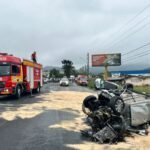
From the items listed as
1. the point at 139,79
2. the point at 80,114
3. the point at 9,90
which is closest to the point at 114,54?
the point at 139,79

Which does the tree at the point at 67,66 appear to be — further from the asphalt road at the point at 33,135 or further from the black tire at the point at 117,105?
the black tire at the point at 117,105

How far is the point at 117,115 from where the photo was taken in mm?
12102

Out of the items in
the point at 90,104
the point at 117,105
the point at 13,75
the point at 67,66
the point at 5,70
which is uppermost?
the point at 67,66

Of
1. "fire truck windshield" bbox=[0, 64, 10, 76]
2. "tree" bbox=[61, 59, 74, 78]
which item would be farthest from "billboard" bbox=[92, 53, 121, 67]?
"fire truck windshield" bbox=[0, 64, 10, 76]

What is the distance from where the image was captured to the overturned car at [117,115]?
437 inches

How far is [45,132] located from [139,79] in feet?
231

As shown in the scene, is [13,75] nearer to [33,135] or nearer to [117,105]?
[117,105]

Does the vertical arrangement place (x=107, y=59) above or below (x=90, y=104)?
above

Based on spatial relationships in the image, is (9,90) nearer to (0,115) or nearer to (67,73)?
(0,115)

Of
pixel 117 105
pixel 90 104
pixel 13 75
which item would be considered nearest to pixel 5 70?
pixel 13 75

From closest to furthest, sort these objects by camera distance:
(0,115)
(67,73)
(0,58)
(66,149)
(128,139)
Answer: (66,149) → (128,139) → (0,115) → (0,58) → (67,73)

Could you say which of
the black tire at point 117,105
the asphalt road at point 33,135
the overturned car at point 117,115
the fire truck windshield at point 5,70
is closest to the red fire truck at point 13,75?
the fire truck windshield at point 5,70

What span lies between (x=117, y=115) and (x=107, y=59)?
3974 inches

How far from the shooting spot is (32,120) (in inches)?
594
